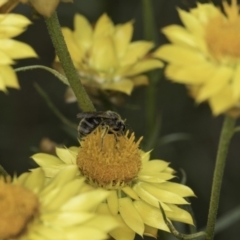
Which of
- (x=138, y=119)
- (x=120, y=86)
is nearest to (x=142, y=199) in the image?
(x=120, y=86)

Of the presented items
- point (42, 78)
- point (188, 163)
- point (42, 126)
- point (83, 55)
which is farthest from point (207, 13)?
point (42, 78)

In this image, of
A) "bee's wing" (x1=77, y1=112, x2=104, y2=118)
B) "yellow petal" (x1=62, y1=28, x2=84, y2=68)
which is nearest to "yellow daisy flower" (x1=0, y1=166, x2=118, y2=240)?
"bee's wing" (x1=77, y1=112, x2=104, y2=118)

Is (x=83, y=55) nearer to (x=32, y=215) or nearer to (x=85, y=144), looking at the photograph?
(x=85, y=144)

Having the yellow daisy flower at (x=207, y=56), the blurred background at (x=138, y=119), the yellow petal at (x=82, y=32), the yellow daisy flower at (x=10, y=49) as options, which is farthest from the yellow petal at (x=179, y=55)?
the blurred background at (x=138, y=119)

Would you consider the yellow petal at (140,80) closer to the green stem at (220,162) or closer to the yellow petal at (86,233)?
the green stem at (220,162)

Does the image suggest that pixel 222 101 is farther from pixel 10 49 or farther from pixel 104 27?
pixel 104 27

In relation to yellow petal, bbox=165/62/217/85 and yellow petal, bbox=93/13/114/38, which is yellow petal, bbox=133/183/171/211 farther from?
yellow petal, bbox=93/13/114/38

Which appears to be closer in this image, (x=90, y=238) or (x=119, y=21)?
(x=90, y=238)
